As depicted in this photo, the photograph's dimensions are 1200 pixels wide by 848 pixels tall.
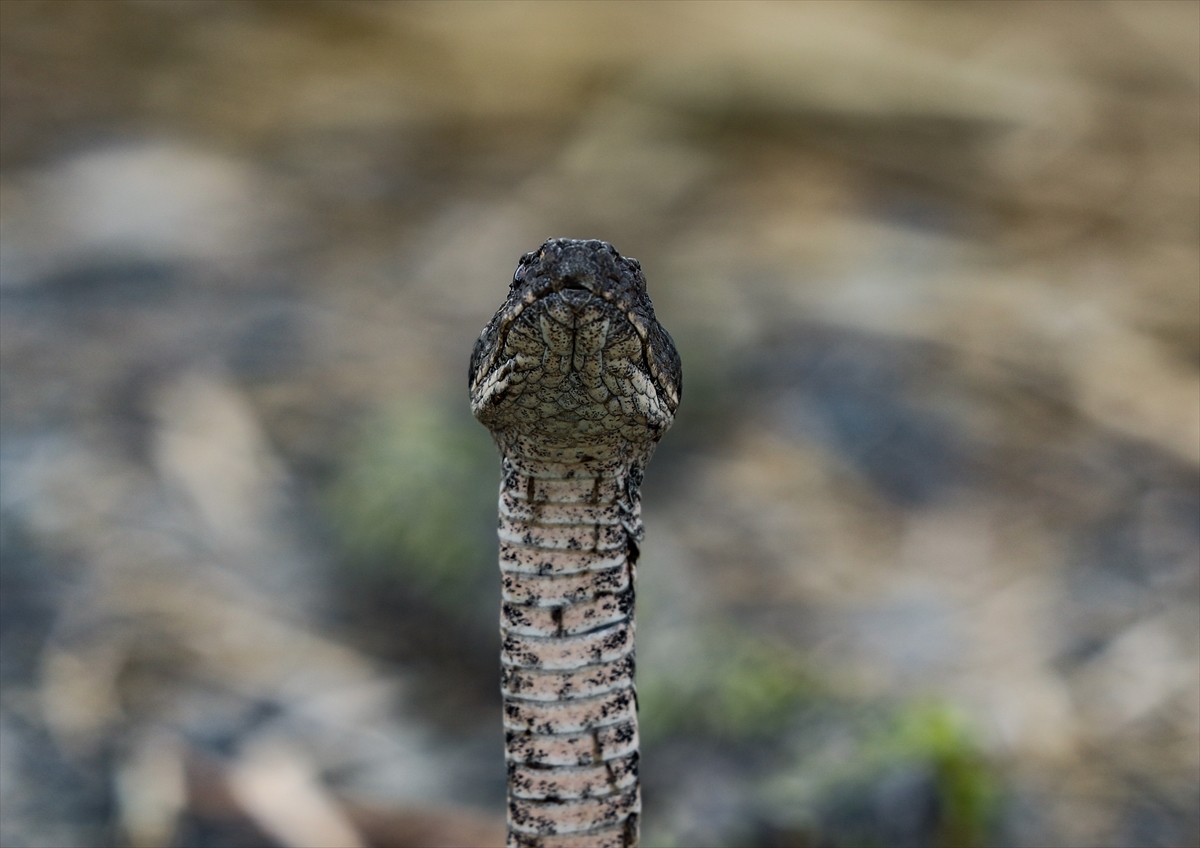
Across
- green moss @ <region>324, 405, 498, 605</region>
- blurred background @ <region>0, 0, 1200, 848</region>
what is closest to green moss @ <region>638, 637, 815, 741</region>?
blurred background @ <region>0, 0, 1200, 848</region>

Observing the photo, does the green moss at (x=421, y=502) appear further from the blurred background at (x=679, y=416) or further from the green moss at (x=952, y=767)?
the green moss at (x=952, y=767)

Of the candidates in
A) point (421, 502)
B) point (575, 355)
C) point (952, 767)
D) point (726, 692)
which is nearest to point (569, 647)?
point (575, 355)

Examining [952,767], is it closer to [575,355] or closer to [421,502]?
[421,502]

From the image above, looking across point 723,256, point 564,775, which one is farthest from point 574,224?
point 564,775

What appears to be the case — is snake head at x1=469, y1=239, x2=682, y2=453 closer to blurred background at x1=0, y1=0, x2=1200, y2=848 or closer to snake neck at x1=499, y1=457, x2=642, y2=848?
snake neck at x1=499, y1=457, x2=642, y2=848

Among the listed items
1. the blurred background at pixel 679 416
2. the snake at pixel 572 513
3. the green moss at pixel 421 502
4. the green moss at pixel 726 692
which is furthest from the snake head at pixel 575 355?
the green moss at pixel 421 502

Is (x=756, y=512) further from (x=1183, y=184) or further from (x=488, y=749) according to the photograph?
(x=1183, y=184)

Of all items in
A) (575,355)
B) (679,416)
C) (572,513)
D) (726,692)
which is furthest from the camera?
(679,416)
